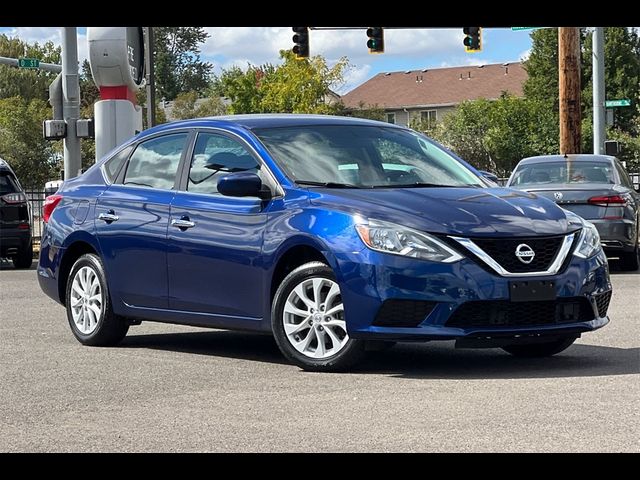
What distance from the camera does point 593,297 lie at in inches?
352

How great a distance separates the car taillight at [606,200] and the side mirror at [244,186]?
29.8ft

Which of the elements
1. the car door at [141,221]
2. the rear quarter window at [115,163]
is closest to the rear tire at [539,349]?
the car door at [141,221]

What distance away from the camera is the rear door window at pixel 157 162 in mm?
10203

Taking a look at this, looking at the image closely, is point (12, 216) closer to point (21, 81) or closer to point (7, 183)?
point (7, 183)

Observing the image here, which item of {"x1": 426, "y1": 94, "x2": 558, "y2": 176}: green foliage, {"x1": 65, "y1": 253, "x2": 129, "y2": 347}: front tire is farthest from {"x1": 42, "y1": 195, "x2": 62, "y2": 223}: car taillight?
{"x1": 426, "y1": 94, "x2": 558, "y2": 176}: green foliage

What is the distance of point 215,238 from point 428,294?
176cm

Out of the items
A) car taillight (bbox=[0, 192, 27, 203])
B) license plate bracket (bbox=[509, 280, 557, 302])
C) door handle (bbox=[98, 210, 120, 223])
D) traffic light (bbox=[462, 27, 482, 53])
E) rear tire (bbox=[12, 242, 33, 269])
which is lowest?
rear tire (bbox=[12, 242, 33, 269])

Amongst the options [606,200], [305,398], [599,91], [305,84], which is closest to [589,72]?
[305,84]

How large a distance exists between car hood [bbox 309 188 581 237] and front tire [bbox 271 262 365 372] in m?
0.48

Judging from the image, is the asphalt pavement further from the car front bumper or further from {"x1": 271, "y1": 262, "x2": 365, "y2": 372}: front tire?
the car front bumper

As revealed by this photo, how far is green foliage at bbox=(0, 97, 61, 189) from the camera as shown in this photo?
66438mm

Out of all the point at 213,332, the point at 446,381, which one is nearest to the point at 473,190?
the point at 446,381

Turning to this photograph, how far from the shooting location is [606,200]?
57.6 ft
